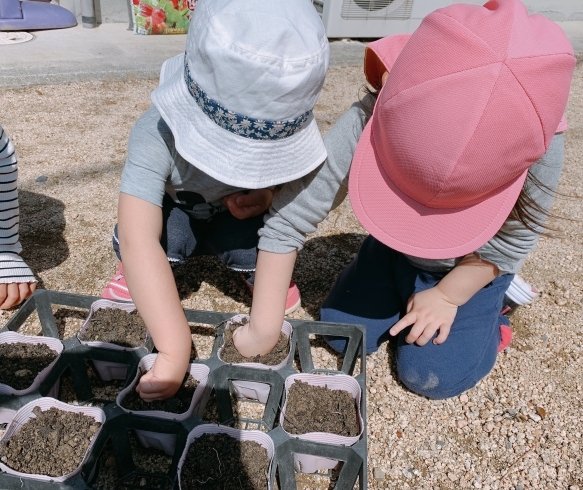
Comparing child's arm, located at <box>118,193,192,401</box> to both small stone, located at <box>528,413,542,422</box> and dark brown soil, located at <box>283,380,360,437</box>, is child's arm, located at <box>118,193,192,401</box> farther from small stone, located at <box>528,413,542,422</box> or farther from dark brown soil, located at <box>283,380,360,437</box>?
small stone, located at <box>528,413,542,422</box>

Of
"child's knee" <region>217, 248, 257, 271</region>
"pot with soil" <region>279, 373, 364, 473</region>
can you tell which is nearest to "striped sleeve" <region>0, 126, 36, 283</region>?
"child's knee" <region>217, 248, 257, 271</region>

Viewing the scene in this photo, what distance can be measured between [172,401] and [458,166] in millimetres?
673

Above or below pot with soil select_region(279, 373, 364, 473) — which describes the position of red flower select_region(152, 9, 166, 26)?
below

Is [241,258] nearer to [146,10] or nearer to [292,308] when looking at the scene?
[292,308]

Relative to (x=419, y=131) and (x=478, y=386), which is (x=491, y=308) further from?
(x=419, y=131)

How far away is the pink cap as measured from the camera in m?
0.74

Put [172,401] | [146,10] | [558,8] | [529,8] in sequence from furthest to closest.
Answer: [558,8] < [529,8] < [146,10] < [172,401]

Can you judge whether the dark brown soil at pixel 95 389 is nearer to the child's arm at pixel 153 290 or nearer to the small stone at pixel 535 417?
the child's arm at pixel 153 290

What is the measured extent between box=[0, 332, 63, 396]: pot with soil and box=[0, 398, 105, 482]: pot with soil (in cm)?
7

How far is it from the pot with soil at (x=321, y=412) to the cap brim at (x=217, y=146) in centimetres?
43

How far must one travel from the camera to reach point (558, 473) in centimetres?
103

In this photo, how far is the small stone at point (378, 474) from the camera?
3.30 ft

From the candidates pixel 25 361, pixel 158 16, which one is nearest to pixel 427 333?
pixel 25 361

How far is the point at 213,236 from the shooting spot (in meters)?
1.34
